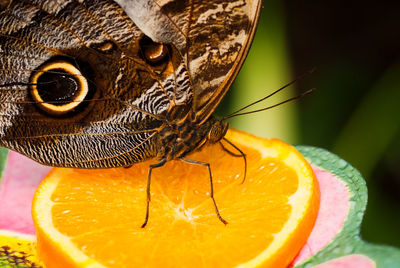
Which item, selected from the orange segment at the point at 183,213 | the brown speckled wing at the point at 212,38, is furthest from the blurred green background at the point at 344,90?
the brown speckled wing at the point at 212,38

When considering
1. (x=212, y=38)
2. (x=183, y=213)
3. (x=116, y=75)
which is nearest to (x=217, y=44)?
(x=212, y=38)

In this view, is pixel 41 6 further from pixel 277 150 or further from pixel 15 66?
pixel 277 150

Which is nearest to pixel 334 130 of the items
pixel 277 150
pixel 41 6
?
pixel 277 150

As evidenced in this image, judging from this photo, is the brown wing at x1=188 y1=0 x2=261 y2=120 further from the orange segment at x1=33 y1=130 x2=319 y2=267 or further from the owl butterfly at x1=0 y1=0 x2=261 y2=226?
the orange segment at x1=33 y1=130 x2=319 y2=267

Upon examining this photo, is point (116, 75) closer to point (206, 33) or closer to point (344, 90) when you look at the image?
point (206, 33)

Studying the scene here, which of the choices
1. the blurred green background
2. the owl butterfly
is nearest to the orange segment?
the owl butterfly
